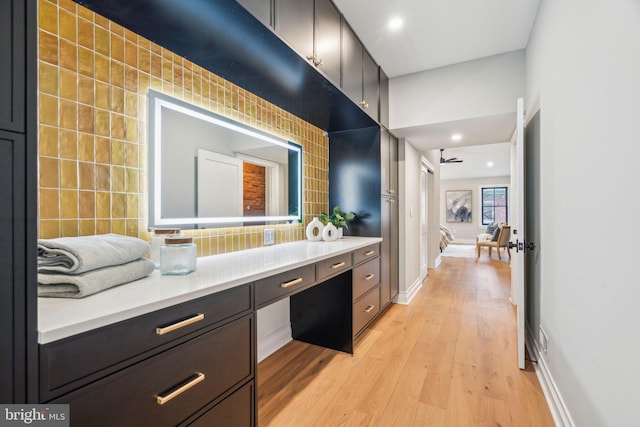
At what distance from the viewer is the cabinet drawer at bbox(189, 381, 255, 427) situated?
1085 mm

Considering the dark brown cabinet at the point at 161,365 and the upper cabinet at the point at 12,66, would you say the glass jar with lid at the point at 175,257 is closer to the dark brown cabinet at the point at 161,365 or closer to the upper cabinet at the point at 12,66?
the dark brown cabinet at the point at 161,365

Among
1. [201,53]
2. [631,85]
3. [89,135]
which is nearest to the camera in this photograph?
[631,85]

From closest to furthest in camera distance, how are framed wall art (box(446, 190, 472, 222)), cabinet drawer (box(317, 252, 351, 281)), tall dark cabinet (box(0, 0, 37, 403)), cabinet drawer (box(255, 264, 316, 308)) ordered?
1. tall dark cabinet (box(0, 0, 37, 403))
2. cabinet drawer (box(255, 264, 316, 308))
3. cabinet drawer (box(317, 252, 351, 281))
4. framed wall art (box(446, 190, 472, 222))

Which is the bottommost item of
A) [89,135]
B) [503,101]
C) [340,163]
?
[89,135]

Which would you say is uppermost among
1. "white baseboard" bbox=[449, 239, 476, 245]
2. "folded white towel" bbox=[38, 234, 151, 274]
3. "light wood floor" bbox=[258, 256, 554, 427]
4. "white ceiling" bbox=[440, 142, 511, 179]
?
"white ceiling" bbox=[440, 142, 511, 179]

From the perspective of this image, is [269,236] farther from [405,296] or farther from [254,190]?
[405,296]

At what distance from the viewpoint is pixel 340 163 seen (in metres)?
3.10

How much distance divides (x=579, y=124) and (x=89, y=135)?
2.12 metres

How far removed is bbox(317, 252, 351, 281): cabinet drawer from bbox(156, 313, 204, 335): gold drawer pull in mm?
879

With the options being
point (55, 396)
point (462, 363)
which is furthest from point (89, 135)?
point (462, 363)

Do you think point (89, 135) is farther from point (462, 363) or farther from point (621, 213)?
point (462, 363)

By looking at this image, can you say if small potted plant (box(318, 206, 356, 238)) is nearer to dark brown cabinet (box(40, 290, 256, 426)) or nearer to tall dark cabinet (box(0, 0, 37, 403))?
dark brown cabinet (box(40, 290, 256, 426))

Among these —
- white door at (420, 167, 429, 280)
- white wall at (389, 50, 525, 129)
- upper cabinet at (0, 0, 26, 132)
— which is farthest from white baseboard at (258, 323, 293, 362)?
white door at (420, 167, 429, 280)

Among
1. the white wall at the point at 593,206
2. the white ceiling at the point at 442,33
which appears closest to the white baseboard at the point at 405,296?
the white wall at the point at 593,206
